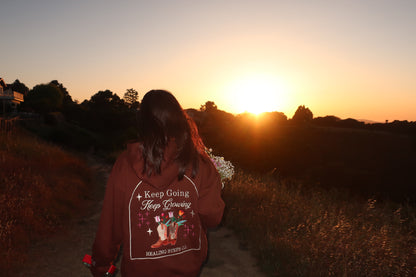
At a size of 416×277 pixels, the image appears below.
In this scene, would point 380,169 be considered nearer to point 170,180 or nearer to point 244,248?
point 244,248

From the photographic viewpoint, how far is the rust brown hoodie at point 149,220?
1.86 metres

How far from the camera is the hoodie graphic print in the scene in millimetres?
1863

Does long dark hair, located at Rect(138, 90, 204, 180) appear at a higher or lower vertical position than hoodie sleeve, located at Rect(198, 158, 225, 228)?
Answer: higher

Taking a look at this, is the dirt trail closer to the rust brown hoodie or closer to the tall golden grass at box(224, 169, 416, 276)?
the tall golden grass at box(224, 169, 416, 276)

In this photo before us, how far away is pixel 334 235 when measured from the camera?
498cm

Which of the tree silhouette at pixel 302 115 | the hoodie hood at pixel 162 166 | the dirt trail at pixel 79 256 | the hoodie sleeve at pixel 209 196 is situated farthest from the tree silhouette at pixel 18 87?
the hoodie sleeve at pixel 209 196

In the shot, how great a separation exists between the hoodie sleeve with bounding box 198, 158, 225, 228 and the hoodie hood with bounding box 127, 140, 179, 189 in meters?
0.26

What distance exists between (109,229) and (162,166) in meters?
0.59

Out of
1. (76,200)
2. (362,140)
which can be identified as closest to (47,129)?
(76,200)

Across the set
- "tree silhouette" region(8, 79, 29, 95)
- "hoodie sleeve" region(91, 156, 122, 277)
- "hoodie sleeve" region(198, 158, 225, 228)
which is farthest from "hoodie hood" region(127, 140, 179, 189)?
"tree silhouette" region(8, 79, 29, 95)

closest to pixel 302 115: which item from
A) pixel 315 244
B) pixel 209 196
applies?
pixel 315 244

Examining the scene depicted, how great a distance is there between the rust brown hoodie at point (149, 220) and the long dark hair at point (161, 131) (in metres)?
0.05

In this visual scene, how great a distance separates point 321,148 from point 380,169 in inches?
307

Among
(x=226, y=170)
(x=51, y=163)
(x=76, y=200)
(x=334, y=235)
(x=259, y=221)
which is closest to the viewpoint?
(x=334, y=235)
